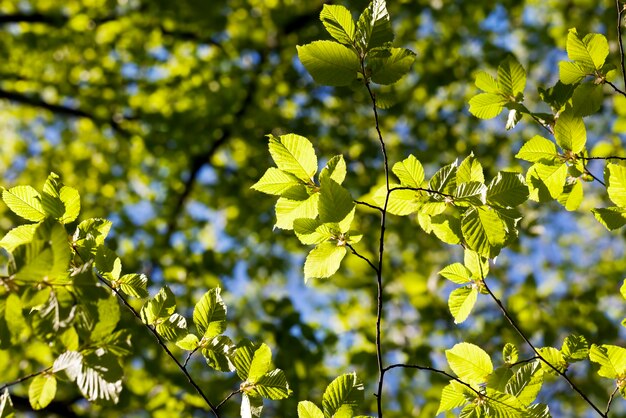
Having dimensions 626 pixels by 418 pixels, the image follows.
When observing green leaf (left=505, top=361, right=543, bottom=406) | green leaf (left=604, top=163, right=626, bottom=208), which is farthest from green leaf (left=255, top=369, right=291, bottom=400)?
green leaf (left=604, top=163, right=626, bottom=208)

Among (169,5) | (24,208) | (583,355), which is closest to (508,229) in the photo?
(583,355)

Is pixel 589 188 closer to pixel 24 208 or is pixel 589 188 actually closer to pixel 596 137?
pixel 596 137

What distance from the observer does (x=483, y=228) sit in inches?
43.6

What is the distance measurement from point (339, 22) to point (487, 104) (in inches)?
19.2

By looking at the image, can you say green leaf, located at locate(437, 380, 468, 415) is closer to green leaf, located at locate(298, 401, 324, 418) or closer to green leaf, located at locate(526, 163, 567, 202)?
green leaf, located at locate(298, 401, 324, 418)

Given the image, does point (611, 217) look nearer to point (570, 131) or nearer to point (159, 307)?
point (570, 131)

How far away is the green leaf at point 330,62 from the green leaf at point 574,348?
2.64ft

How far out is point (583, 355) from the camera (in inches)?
49.0

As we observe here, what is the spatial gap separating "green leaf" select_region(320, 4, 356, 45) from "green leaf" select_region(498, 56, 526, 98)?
0.45 m

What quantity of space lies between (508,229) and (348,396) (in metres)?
0.50

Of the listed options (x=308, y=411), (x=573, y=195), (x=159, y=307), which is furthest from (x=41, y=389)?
(x=573, y=195)

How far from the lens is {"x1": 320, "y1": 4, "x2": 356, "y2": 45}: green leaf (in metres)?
1.02

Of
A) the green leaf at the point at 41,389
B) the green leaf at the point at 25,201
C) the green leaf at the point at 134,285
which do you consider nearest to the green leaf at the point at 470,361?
the green leaf at the point at 134,285

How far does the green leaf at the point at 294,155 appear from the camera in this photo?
110 centimetres
